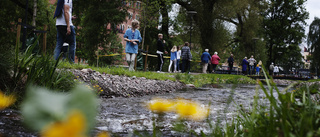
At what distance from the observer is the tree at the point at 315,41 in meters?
51.8

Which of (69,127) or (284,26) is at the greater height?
(284,26)

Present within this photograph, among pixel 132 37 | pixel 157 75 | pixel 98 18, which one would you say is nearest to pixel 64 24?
pixel 132 37

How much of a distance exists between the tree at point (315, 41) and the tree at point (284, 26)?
36.1ft

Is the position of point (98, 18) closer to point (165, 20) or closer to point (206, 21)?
point (165, 20)

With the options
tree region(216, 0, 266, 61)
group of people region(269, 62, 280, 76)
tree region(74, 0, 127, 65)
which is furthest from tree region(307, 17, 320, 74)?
tree region(74, 0, 127, 65)

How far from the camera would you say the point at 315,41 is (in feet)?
172

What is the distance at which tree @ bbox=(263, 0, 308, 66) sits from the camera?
41562 mm

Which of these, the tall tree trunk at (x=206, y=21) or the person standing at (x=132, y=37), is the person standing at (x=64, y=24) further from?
the tall tree trunk at (x=206, y=21)

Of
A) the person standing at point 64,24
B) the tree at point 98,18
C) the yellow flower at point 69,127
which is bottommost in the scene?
the yellow flower at point 69,127

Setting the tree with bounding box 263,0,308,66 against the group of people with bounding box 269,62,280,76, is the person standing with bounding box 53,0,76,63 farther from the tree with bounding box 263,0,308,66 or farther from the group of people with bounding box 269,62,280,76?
the tree with bounding box 263,0,308,66

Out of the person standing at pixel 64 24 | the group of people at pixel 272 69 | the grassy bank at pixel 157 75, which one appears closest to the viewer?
the person standing at pixel 64 24


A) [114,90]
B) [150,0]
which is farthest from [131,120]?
[150,0]

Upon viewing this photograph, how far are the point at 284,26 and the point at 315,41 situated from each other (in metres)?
14.1

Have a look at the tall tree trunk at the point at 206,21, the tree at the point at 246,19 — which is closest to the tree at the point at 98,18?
the tall tree trunk at the point at 206,21
